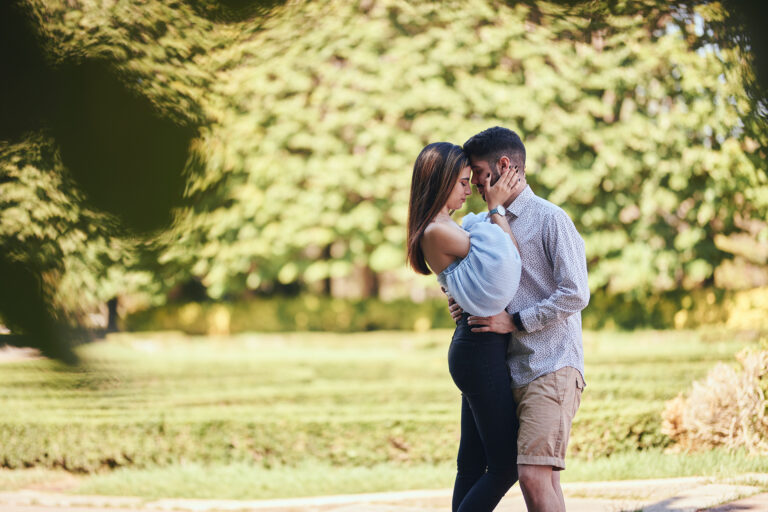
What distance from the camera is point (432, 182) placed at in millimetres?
2711

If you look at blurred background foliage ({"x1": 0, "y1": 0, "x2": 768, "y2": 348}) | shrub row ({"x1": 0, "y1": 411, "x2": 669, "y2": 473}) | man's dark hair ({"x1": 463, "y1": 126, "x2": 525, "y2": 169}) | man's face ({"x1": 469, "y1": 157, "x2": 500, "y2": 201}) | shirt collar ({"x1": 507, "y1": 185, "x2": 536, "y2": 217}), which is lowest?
shrub row ({"x1": 0, "y1": 411, "x2": 669, "y2": 473})

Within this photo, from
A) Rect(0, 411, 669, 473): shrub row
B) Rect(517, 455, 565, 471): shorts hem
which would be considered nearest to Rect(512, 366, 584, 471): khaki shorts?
Rect(517, 455, 565, 471): shorts hem

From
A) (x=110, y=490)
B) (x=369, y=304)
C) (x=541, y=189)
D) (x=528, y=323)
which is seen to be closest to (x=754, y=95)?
(x=528, y=323)

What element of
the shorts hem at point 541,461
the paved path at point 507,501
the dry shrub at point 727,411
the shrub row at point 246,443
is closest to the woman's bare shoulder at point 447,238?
the shorts hem at point 541,461

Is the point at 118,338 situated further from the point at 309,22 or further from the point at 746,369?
the point at 746,369

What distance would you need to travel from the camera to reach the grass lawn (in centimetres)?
510

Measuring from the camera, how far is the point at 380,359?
26.0 ft

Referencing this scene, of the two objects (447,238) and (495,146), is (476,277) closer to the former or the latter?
(447,238)

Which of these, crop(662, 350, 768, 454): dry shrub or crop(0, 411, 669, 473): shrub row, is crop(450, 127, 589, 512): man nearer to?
crop(662, 350, 768, 454): dry shrub

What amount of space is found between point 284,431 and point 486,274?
11.3ft

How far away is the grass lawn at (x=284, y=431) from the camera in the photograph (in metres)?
5.10

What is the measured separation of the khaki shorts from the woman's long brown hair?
1.93 feet

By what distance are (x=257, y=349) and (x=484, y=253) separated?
21.8 ft

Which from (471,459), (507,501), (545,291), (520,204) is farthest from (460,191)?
(507,501)
